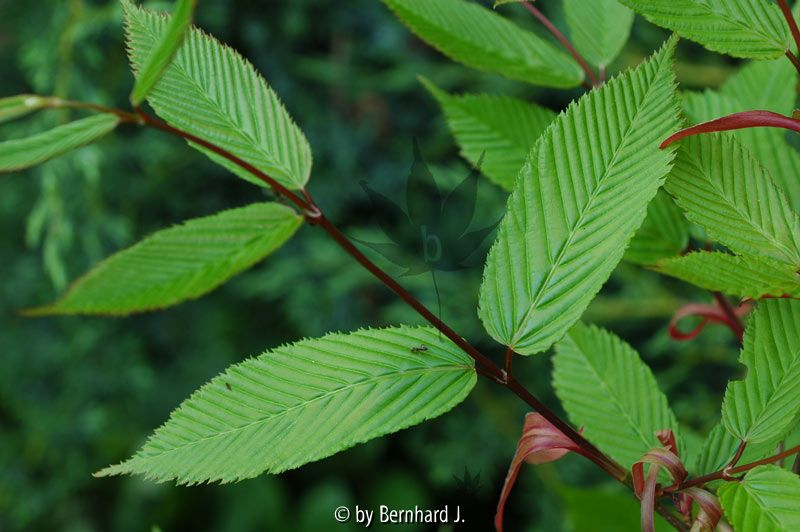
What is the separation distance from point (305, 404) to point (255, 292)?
172cm

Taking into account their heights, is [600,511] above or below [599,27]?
below

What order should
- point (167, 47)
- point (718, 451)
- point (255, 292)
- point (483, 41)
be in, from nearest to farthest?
point (167, 47) < point (718, 451) < point (483, 41) < point (255, 292)

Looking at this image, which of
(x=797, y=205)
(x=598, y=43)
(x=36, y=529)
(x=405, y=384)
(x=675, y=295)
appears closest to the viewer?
(x=405, y=384)

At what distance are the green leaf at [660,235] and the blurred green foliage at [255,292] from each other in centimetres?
109

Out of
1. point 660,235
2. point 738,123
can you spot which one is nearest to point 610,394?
point 660,235

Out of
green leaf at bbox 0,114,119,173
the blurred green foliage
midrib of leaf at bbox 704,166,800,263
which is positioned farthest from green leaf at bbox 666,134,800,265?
the blurred green foliage

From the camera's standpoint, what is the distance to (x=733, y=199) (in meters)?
0.38

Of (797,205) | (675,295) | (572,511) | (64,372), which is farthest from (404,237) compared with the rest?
(797,205)

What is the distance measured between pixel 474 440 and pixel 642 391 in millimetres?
1429

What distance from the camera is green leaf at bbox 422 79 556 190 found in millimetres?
565

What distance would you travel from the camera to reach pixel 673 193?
0.38 m

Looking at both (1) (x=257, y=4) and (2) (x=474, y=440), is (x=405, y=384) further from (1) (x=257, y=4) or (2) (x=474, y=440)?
Answer: (1) (x=257, y=4)

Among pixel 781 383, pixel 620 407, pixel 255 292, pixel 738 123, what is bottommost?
pixel 255 292

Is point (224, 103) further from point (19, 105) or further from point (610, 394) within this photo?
point (610, 394)
